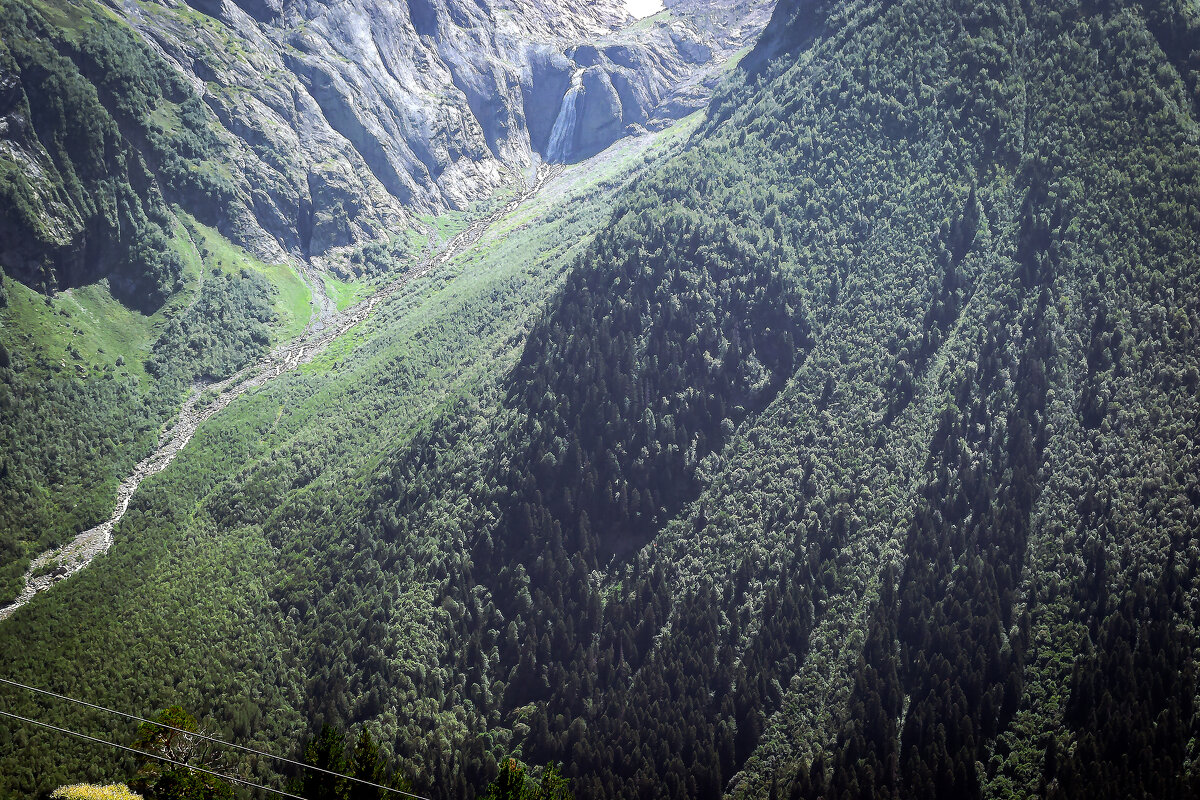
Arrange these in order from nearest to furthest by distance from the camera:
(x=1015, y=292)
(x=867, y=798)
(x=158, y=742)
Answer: (x=158, y=742)
(x=867, y=798)
(x=1015, y=292)

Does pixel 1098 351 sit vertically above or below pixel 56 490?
below

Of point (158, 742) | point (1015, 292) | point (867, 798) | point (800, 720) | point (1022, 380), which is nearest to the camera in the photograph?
point (158, 742)

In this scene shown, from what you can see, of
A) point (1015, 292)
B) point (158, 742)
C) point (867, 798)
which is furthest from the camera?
point (1015, 292)

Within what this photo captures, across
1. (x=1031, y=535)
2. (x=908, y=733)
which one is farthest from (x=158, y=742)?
(x=1031, y=535)

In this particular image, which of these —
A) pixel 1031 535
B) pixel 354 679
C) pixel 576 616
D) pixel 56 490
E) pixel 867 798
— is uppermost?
pixel 56 490

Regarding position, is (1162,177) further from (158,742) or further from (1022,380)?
(158,742)

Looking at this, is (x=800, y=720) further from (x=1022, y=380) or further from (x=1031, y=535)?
(x=1022, y=380)

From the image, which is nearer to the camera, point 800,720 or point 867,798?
point 867,798

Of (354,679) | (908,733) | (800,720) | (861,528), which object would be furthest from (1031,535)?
(354,679)

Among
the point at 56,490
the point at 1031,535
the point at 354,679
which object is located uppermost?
the point at 56,490

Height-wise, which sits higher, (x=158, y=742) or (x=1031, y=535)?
(x=158, y=742)
